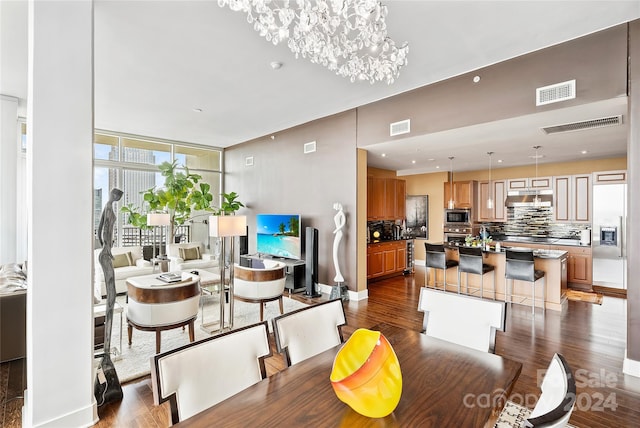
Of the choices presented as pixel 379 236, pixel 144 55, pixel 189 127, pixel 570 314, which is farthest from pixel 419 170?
pixel 144 55

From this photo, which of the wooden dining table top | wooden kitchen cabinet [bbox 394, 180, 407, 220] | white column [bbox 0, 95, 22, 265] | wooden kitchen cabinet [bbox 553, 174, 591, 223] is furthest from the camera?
wooden kitchen cabinet [bbox 394, 180, 407, 220]

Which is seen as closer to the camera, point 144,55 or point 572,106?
point 572,106

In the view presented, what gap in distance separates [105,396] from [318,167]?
4462 millimetres

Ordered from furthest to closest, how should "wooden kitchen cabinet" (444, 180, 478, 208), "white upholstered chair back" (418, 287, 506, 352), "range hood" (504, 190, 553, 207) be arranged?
"wooden kitchen cabinet" (444, 180, 478, 208) < "range hood" (504, 190, 553, 207) < "white upholstered chair back" (418, 287, 506, 352)

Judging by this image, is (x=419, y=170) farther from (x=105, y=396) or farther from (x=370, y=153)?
(x=105, y=396)

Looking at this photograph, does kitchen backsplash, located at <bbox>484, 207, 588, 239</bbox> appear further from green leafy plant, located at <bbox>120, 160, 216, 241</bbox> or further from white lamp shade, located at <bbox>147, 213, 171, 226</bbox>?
white lamp shade, located at <bbox>147, 213, 171, 226</bbox>

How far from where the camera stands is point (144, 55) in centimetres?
344

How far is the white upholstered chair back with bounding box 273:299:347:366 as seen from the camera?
1.71 metres

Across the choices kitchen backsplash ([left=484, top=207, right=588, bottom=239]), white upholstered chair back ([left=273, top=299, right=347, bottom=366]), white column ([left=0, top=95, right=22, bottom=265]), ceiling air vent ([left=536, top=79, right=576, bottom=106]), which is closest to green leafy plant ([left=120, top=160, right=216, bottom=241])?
white column ([left=0, top=95, right=22, bottom=265])

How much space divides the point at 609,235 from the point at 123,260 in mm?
8747

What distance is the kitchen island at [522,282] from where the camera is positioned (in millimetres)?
4625

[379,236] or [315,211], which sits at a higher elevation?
[315,211]

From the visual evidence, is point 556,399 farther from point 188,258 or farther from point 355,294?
point 188,258

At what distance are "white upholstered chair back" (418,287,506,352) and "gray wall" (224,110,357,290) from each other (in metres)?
3.00
